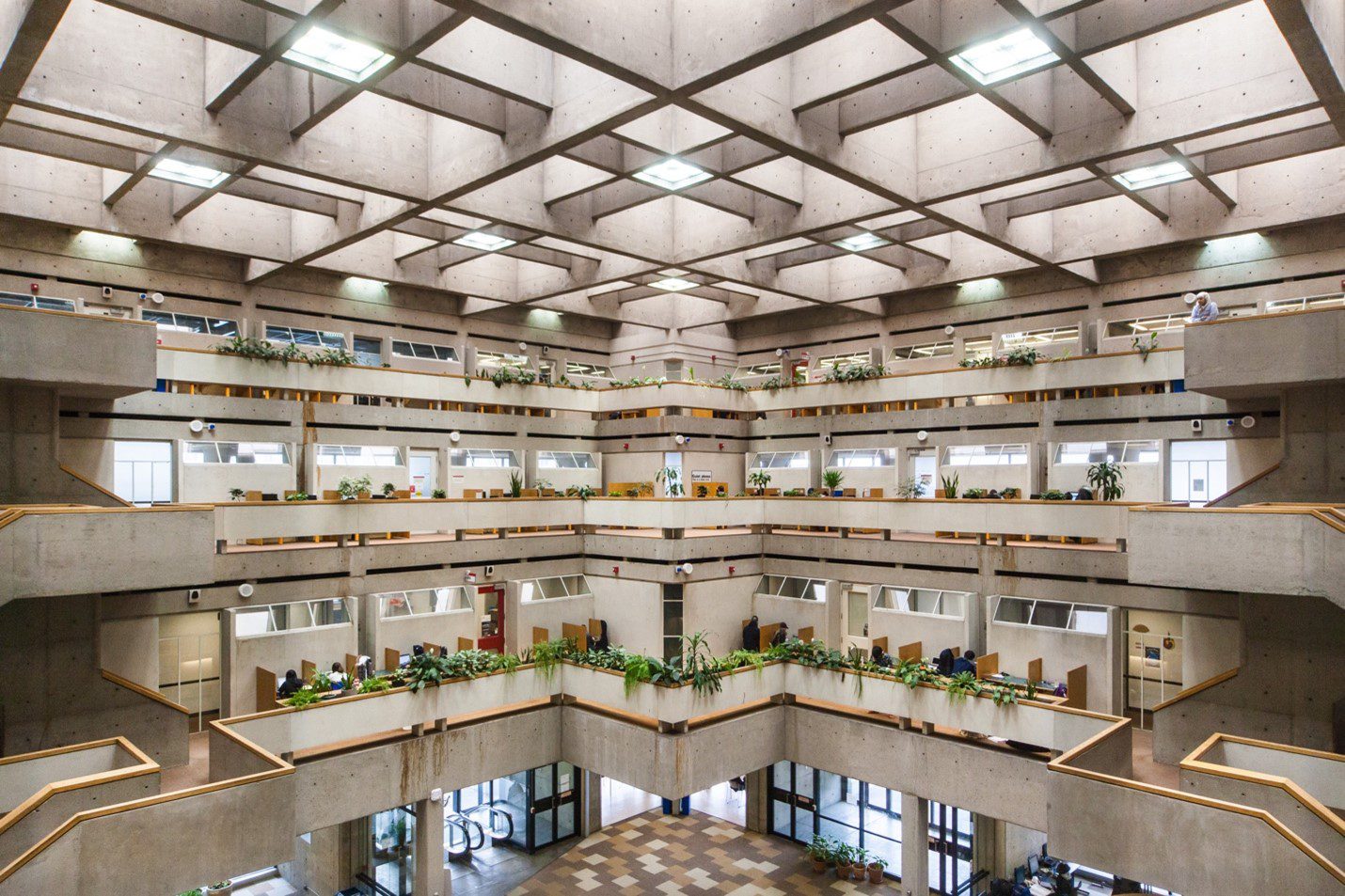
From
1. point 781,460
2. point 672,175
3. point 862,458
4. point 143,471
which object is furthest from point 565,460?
point 672,175

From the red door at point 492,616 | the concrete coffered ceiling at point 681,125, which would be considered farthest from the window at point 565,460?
the concrete coffered ceiling at point 681,125

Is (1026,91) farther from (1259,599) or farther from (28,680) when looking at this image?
(28,680)

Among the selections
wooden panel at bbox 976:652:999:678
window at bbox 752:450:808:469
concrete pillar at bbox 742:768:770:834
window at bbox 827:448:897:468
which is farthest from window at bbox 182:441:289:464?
wooden panel at bbox 976:652:999:678

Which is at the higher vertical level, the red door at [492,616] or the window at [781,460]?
the window at [781,460]

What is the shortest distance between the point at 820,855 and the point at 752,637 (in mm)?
5477

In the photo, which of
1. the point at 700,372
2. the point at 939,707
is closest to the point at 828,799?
the point at 939,707

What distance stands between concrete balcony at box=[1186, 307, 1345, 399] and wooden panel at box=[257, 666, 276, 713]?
58.3 ft

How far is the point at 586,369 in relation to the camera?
30031mm

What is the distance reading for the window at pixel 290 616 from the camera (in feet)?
59.0

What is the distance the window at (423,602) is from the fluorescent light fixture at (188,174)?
9829 mm

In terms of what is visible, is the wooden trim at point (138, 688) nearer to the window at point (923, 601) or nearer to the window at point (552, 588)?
the window at point (552, 588)

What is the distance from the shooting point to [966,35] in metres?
10.8

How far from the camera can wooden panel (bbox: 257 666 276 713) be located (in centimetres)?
1605

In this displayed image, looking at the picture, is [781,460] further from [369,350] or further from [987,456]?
[369,350]
